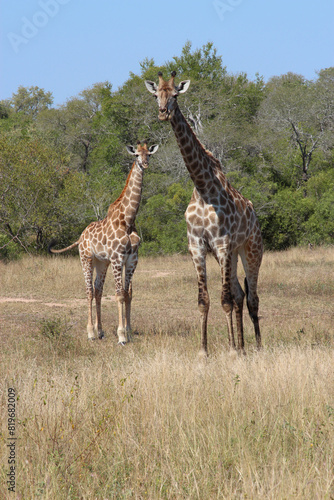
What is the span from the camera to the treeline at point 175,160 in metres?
22.9

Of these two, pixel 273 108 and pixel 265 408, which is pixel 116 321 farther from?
pixel 273 108

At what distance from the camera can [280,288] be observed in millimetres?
14500

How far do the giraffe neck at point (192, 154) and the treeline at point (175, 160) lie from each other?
44.4 ft

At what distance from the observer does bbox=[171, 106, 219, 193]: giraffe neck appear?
6.94m

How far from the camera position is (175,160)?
2842 cm

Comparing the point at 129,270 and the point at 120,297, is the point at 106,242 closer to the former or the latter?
the point at 129,270

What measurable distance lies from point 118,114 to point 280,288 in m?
21.3

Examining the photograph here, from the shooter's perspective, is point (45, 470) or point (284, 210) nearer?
point (45, 470)

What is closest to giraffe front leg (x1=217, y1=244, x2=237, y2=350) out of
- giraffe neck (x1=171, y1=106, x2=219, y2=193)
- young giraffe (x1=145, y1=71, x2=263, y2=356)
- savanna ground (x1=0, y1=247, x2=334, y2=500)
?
young giraffe (x1=145, y1=71, x2=263, y2=356)

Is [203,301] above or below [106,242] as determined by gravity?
below

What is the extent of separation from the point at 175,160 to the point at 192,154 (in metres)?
21.5

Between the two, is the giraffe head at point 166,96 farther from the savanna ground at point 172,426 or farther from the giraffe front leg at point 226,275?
the savanna ground at point 172,426

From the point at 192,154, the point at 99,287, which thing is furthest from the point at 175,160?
the point at 192,154

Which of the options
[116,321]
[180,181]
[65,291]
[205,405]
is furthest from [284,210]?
[205,405]
